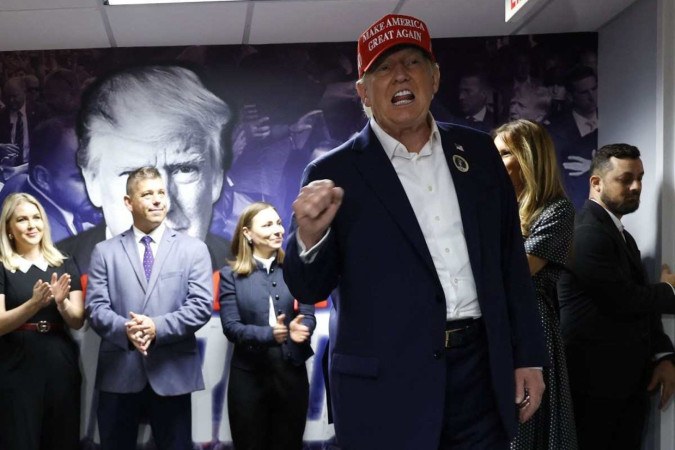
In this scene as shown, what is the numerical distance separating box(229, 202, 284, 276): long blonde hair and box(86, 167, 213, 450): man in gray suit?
192 mm

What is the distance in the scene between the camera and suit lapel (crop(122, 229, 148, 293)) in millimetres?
5023

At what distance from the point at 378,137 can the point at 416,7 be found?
299cm

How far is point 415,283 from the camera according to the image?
2105 millimetres

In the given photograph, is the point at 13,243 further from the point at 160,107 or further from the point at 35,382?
the point at 160,107

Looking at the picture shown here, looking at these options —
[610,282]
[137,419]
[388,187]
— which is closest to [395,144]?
[388,187]

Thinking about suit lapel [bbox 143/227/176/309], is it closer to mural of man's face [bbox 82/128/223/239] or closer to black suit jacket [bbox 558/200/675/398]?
mural of man's face [bbox 82/128/223/239]

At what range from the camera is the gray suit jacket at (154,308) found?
486 cm

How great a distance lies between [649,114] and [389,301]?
3.31m

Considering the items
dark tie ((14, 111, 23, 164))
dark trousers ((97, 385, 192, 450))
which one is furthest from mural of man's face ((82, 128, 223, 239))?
dark trousers ((97, 385, 192, 450))

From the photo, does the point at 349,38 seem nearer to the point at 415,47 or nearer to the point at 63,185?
the point at 63,185

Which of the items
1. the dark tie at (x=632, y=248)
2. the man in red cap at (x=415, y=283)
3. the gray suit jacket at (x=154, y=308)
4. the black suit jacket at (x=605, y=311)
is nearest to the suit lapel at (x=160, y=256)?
the gray suit jacket at (x=154, y=308)

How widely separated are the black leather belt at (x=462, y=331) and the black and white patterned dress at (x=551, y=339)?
1.08m

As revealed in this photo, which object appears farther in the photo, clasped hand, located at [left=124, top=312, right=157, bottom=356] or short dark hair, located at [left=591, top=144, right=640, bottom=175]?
clasped hand, located at [left=124, top=312, right=157, bottom=356]

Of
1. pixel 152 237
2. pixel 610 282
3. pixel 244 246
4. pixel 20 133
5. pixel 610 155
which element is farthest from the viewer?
pixel 20 133
